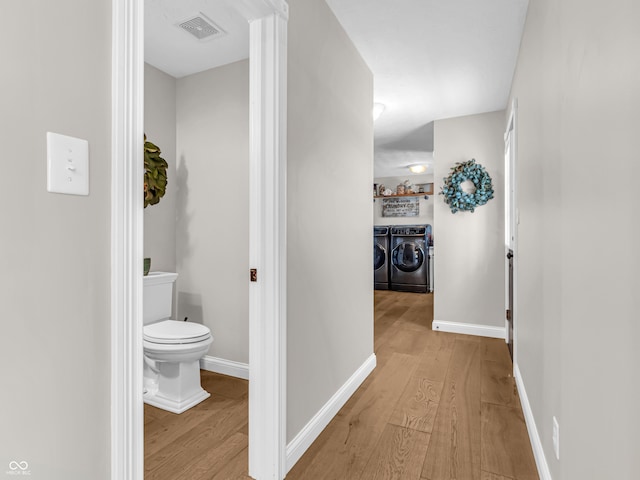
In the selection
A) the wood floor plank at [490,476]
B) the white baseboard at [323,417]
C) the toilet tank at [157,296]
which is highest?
the toilet tank at [157,296]

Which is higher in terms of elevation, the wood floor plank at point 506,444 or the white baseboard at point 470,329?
the white baseboard at point 470,329

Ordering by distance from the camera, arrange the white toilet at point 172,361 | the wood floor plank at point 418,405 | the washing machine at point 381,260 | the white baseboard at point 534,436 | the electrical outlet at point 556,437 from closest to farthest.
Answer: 1. the electrical outlet at point 556,437
2. the white baseboard at point 534,436
3. the wood floor plank at point 418,405
4. the white toilet at point 172,361
5. the washing machine at point 381,260

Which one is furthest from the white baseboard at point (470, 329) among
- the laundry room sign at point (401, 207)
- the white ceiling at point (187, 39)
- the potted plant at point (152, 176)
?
the laundry room sign at point (401, 207)

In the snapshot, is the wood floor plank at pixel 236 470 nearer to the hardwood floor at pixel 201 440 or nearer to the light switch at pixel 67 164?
the hardwood floor at pixel 201 440

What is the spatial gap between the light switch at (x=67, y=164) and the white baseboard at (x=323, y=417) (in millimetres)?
1441

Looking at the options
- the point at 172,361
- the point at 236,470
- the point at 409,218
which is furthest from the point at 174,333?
the point at 409,218

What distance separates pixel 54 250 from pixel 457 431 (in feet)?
6.76

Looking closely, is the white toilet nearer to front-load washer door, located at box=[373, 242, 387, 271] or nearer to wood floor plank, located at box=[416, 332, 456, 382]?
wood floor plank, located at box=[416, 332, 456, 382]

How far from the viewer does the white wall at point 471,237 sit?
386 centimetres

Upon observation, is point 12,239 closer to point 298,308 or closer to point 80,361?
point 80,361

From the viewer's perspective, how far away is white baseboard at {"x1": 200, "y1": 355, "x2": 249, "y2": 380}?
276 cm

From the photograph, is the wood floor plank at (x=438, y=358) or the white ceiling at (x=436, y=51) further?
the wood floor plank at (x=438, y=358)

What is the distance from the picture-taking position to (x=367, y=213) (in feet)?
9.41

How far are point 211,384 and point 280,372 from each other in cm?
133
